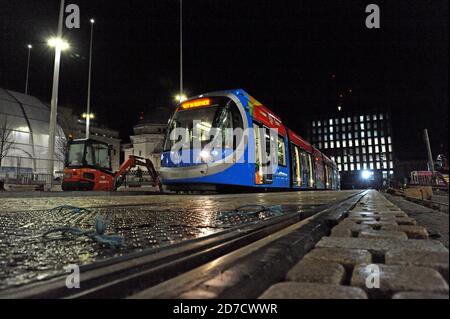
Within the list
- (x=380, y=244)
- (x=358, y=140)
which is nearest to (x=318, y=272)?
(x=380, y=244)

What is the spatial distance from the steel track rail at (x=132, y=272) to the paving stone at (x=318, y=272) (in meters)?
0.40

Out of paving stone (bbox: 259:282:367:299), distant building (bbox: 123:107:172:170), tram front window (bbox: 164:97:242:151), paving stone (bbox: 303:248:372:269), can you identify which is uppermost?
distant building (bbox: 123:107:172:170)

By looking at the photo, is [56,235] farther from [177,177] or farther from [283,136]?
[283,136]

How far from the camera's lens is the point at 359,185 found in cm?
7050

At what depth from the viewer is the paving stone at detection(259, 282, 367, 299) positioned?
905 millimetres

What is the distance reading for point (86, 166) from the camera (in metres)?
18.0

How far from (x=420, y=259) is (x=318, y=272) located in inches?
16.1

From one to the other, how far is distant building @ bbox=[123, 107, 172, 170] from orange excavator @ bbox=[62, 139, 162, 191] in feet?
131

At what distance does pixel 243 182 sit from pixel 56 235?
337 inches

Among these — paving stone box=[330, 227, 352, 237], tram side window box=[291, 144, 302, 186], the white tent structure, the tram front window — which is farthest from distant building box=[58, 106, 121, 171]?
paving stone box=[330, 227, 352, 237]

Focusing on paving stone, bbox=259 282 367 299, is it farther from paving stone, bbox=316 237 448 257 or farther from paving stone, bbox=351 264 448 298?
paving stone, bbox=316 237 448 257

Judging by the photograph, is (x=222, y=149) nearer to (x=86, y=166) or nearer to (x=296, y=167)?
(x=296, y=167)

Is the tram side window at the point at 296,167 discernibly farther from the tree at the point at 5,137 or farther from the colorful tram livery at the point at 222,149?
the tree at the point at 5,137
